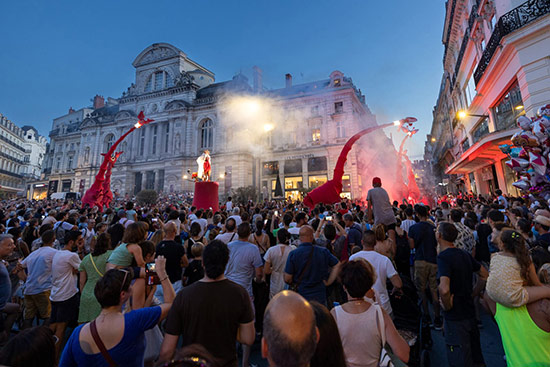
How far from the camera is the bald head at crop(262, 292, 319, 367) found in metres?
1.08

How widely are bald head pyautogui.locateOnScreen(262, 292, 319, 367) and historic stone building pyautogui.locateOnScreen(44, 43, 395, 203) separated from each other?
28.0 metres

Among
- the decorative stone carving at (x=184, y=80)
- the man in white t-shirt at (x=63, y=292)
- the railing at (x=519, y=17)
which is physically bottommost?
the man in white t-shirt at (x=63, y=292)

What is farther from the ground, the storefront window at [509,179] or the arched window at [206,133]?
the arched window at [206,133]

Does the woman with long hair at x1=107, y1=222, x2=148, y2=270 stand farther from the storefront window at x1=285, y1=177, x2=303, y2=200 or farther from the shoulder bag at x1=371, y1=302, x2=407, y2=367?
the storefront window at x1=285, y1=177, x2=303, y2=200

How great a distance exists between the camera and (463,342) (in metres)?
2.94

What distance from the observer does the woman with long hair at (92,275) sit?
10.4 ft

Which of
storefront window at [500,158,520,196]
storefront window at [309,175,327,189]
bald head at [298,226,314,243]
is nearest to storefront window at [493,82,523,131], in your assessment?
storefront window at [500,158,520,196]

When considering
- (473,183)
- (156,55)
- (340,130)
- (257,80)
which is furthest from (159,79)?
(473,183)

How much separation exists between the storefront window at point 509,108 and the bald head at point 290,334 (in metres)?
13.2

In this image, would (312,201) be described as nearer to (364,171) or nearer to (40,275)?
(40,275)

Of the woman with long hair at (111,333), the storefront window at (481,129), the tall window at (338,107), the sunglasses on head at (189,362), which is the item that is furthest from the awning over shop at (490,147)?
the tall window at (338,107)

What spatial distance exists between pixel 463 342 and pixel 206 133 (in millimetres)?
36323

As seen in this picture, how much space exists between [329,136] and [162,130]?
2375 centimetres

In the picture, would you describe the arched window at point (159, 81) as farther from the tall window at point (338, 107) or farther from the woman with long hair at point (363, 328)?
the woman with long hair at point (363, 328)
